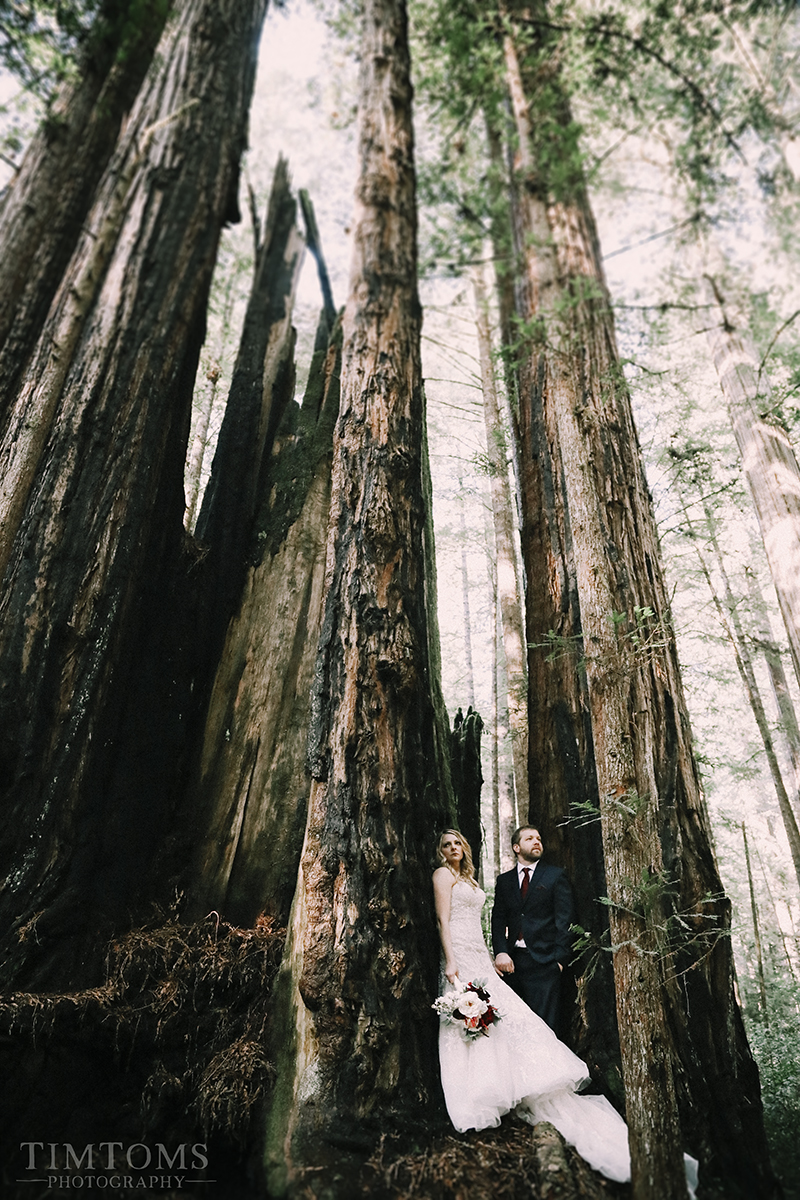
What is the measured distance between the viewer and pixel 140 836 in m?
4.07

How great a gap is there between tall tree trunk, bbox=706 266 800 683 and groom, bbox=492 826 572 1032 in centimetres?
416

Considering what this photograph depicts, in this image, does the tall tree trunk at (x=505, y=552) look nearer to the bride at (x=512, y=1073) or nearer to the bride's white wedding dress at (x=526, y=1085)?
the bride at (x=512, y=1073)

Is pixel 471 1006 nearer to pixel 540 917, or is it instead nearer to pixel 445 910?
pixel 445 910

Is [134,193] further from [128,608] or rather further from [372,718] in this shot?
[372,718]

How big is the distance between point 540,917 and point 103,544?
12.7 ft

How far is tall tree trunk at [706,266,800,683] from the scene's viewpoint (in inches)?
266

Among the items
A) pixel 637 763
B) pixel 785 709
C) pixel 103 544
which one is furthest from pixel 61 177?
pixel 785 709

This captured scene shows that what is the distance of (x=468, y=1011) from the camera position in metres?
3.26

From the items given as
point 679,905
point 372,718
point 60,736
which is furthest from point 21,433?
point 679,905

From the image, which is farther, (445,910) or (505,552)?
(505,552)

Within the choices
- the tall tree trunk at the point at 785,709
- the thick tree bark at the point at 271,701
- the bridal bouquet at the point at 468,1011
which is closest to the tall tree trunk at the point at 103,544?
the thick tree bark at the point at 271,701

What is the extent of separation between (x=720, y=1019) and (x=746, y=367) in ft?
25.3

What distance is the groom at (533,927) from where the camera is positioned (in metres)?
3.86

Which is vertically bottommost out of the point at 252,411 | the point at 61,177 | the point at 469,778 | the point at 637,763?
the point at 637,763
